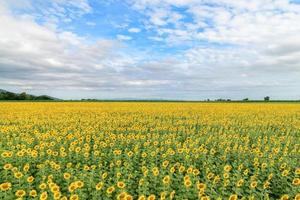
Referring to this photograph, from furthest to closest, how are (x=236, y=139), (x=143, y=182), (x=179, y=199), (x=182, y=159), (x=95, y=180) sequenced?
1. (x=236, y=139)
2. (x=182, y=159)
3. (x=95, y=180)
4. (x=143, y=182)
5. (x=179, y=199)

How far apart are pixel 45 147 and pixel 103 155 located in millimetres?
2544

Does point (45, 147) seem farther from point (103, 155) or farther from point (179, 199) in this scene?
point (179, 199)

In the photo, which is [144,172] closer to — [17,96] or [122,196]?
[122,196]

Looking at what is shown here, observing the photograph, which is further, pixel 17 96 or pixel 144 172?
pixel 17 96

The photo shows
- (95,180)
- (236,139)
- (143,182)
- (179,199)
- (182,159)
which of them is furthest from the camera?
(236,139)

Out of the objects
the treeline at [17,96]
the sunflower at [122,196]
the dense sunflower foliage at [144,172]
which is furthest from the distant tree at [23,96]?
the sunflower at [122,196]

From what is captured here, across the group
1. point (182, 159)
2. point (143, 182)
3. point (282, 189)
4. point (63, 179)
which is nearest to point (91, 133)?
point (182, 159)

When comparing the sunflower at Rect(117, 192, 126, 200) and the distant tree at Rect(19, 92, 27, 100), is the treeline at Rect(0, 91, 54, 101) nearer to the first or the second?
the distant tree at Rect(19, 92, 27, 100)

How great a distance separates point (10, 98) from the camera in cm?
7756

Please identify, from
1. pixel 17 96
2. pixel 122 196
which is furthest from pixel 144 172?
pixel 17 96

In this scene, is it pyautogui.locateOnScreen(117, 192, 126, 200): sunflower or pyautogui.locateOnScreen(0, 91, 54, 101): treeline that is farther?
pyautogui.locateOnScreen(0, 91, 54, 101): treeline

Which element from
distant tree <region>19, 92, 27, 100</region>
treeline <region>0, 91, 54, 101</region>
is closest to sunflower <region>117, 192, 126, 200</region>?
treeline <region>0, 91, 54, 101</region>

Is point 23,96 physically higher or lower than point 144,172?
higher

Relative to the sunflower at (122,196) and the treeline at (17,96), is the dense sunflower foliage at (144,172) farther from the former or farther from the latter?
the treeline at (17,96)
